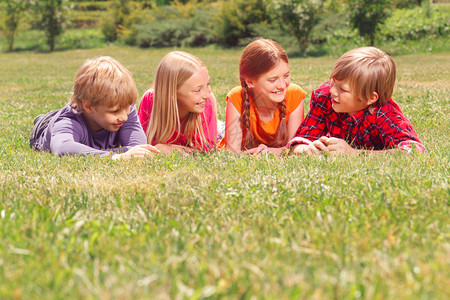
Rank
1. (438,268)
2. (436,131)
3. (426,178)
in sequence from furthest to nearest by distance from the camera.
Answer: (436,131)
(426,178)
(438,268)

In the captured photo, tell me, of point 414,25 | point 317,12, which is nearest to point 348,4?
point 317,12

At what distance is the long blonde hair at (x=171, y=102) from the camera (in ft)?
15.5

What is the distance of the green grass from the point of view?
172 cm

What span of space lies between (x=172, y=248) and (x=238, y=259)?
0.31 meters

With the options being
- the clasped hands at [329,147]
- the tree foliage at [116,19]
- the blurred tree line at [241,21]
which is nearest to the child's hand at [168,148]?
the clasped hands at [329,147]

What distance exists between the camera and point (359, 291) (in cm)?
167

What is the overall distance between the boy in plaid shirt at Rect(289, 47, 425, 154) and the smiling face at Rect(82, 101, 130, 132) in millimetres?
1700

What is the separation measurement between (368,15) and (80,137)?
1848 cm

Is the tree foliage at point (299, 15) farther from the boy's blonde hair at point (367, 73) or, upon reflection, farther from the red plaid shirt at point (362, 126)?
the boy's blonde hair at point (367, 73)

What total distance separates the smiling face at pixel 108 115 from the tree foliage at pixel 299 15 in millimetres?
18002

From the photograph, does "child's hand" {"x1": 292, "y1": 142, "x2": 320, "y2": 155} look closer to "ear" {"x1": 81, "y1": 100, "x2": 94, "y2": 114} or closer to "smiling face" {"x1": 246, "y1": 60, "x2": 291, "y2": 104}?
"smiling face" {"x1": 246, "y1": 60, "x2": 291, "y2": 104}

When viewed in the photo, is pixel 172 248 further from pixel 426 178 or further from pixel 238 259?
pixel 426 178

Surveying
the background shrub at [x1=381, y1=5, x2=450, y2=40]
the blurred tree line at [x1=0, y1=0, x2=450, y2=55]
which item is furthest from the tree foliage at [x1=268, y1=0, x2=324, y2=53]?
the background shrub at [x1=381, y1=5, x2=450, y2=40]

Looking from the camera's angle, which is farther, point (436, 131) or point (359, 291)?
point (436, 131)
